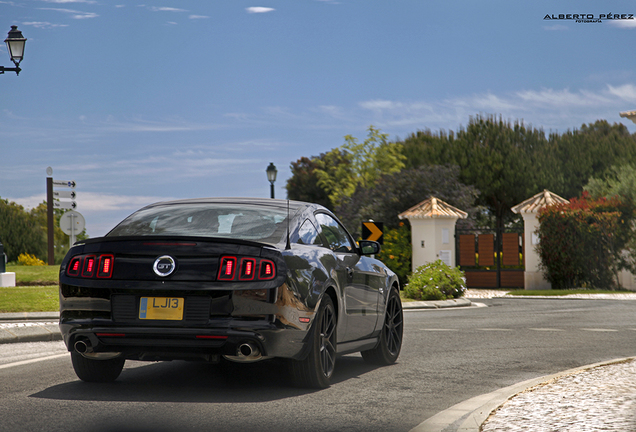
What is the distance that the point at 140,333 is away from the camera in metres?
6.13

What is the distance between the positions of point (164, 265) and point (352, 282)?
6.88 feet

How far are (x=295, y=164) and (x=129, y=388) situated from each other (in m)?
73.1

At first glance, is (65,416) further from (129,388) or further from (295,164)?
(295,164)

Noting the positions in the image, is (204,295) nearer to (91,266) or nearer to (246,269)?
(246,269)

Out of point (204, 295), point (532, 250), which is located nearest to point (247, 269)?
point (204, 295)

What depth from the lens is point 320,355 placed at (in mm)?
6750

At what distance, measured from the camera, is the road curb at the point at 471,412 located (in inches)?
209

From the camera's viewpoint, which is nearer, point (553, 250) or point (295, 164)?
point (553, 250)

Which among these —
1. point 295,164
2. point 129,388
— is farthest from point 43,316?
point 295,164

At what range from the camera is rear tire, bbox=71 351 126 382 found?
7.04 metres

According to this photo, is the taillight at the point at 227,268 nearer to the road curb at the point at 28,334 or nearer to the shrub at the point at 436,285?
the road curb at the point at 28,334

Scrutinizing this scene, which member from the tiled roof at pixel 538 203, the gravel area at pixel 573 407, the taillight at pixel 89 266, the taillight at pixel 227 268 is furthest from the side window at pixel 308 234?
the tiled roof at pixel 538 203

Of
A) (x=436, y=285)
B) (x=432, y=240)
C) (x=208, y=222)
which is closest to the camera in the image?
(x=208, y=222)

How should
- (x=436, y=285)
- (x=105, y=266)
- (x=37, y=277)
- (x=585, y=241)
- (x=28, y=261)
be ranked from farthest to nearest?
1. (x=28, y=261)
2. (x=585, y=241)
3. (x=37, y=277)
4. (x=436, y=285)
5. (x=105, y=266)
